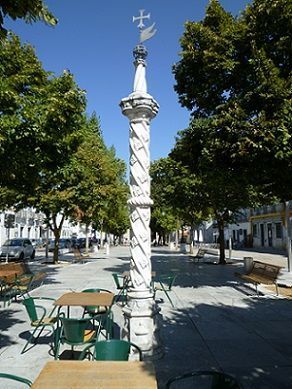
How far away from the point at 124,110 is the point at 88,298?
3.33 m

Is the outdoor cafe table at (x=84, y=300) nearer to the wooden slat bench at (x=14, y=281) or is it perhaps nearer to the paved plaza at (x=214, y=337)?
the paved plaza at (x=214, y=337)

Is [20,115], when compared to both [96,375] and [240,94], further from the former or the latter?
[96,375]

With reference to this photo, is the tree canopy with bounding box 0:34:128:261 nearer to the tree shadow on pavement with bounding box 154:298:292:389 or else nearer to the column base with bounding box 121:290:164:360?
the column base with bounding box 121:290:164:360

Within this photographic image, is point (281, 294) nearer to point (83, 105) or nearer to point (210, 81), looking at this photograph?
point (210, 81)

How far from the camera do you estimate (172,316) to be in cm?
883

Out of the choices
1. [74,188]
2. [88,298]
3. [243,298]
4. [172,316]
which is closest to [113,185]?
[74,188]

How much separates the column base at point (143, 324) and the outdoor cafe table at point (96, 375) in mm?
2516

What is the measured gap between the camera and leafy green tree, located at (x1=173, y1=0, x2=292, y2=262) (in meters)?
9.52

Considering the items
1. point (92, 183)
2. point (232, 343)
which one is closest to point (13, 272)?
point (232, 343)

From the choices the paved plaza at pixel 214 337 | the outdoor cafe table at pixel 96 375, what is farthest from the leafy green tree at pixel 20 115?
the outdoor cafe table at pixel 96 375

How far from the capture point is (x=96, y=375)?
10.2ft

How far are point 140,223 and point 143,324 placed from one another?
5.14ft

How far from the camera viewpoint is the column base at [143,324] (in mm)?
5797

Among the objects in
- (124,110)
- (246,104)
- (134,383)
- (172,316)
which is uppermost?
(246,104)
